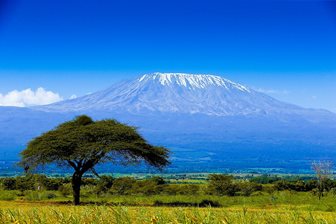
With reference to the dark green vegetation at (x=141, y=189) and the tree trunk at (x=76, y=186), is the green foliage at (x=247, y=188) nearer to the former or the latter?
the dark green vegetation at (x=141, y=189)

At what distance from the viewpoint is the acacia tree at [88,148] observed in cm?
2664

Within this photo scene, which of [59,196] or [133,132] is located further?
[59,196]

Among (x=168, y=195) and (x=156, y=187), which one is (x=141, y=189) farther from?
(x=168, y=195)

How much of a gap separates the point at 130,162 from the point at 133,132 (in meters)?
1.47

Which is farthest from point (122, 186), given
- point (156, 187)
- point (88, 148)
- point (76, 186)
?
point (88, 148)

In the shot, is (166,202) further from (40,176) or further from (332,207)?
(40,176)

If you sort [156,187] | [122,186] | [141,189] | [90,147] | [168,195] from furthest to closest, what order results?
[156,187]
[122,186]
[141,189]
[168,195]
[90,147]

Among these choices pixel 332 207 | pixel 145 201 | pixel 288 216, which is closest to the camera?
pixel 288 216

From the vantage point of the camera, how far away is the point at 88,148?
26344mm

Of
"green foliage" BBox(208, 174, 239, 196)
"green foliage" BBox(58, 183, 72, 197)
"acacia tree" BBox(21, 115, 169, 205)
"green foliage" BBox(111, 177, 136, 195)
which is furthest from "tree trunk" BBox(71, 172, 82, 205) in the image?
"green foliage" BBox(208, 174, 239, 196)

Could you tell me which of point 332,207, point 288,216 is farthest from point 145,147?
point 288,216

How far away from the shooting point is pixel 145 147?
27828 millimetres

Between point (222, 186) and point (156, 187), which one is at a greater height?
point (222, 186)

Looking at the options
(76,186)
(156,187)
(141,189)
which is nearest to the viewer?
(76,186)
